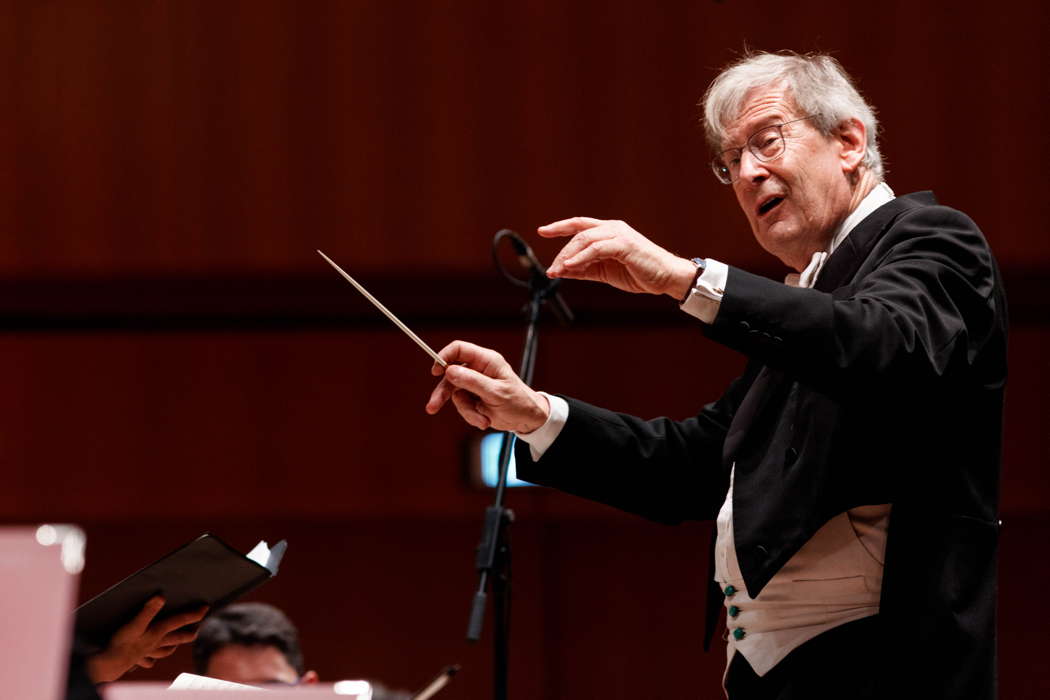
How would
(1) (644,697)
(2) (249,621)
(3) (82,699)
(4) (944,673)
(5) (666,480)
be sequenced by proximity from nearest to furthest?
1. (3) (82,699)
2. (4) (944,673)
3. (5) (666,480)
4. (2) (249,621)
5. (1) (644,697)

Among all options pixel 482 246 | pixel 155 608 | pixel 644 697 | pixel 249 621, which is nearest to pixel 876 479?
pixel 155 608

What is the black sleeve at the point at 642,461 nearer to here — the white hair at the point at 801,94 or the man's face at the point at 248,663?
the white hair at the point at 801,94

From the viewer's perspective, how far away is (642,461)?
1.78m

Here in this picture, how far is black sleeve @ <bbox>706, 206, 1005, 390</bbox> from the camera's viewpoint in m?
1.30

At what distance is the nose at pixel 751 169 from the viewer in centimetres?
172

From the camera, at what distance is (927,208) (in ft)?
4.98

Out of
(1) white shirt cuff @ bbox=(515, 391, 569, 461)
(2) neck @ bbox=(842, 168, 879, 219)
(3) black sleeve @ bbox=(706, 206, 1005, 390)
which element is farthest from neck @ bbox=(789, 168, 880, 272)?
(1) white shirt cuff @ bbox=(515, 391, 569, 461)

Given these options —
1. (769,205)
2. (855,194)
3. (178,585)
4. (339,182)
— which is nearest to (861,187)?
(855,194)

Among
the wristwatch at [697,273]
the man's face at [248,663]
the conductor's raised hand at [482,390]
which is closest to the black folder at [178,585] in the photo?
the conductor's raised hand at [482,390]

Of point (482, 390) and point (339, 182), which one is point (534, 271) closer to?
point (482, 390)

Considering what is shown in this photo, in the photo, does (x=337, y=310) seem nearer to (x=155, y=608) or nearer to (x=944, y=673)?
(x=155, y=608)

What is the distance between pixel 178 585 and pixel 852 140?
3.57 ft

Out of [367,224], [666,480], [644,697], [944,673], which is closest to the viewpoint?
[944,673]

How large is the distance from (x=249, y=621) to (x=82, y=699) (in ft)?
6.14
